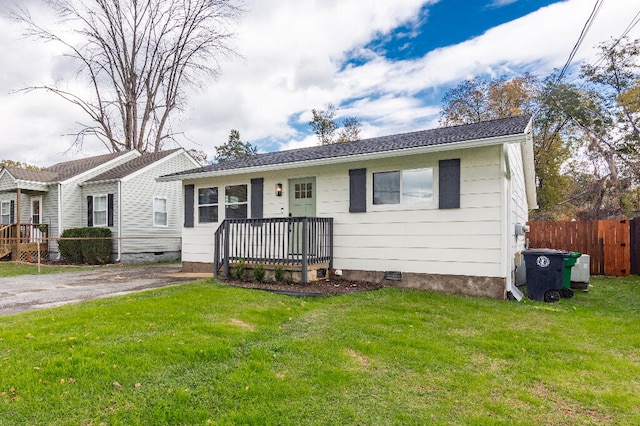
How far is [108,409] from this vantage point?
2584 mm

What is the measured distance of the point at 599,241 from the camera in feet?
34.2

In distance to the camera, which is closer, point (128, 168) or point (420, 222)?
point (420, 222)

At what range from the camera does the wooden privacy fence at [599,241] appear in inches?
395

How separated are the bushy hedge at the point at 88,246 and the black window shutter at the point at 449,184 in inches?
479

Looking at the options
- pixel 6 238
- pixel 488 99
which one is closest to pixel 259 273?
pixel 6 238

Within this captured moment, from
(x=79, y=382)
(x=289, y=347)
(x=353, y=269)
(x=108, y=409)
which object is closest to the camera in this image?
(x=108, y=409)

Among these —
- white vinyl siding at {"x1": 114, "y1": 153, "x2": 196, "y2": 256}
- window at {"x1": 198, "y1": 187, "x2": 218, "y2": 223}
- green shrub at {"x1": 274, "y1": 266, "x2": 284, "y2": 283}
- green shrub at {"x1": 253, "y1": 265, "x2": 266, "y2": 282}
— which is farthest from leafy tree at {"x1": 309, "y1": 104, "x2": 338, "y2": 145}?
green shrub at {"x1": 274, "y1": 266, "x2": 284, "y2": 283}

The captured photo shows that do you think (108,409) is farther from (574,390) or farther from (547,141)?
(547,141)

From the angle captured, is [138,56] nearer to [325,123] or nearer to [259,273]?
[325,123]

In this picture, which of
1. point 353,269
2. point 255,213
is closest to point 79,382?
point 353,269

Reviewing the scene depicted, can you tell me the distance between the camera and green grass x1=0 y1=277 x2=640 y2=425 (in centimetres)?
260

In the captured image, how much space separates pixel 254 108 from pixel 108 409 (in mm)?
18663

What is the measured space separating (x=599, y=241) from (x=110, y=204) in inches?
667

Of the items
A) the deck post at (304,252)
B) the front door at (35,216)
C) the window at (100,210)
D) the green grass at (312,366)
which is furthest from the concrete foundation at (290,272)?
the front door at (35,216)
